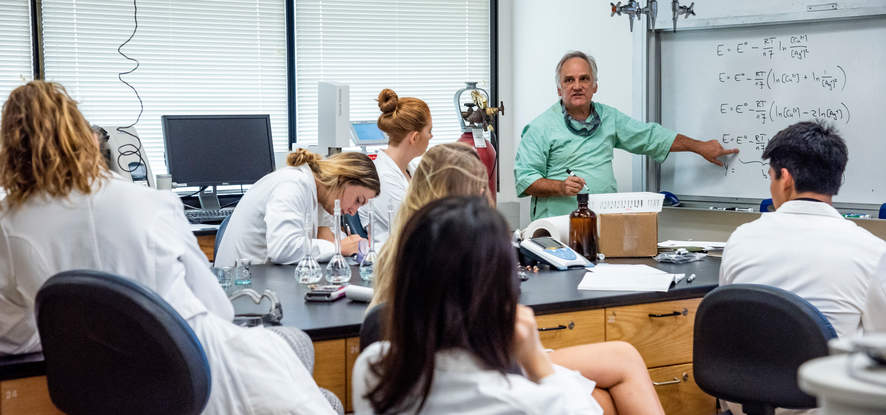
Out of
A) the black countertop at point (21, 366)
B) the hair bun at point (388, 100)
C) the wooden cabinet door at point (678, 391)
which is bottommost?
the wooden cabinet door at point (678, 391)

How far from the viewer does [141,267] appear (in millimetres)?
1842

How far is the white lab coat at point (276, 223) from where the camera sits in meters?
2.99

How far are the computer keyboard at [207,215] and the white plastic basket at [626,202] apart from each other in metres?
2.06

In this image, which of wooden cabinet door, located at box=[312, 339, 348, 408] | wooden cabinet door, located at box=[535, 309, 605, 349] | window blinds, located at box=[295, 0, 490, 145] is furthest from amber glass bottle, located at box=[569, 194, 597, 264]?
window blinds, located at box=[295, 0, 490, 145]

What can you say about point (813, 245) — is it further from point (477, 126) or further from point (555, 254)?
point (477, 126)

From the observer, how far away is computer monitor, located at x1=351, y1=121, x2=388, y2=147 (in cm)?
462

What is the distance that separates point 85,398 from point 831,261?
1750 millimetres

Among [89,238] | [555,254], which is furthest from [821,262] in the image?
[89,238]

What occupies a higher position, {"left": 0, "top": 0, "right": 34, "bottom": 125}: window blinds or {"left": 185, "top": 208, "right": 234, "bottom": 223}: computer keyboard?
{"left": 0, "top": 0, "right": 34, "bottom": 125}: window blinds

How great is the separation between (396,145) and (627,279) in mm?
1351

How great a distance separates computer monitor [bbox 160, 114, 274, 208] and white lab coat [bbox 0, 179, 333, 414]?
2813mm

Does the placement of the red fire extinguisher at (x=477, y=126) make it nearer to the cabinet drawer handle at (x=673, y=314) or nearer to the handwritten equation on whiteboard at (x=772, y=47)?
the handwritten equation on whiteboard at (x=772, y=47)

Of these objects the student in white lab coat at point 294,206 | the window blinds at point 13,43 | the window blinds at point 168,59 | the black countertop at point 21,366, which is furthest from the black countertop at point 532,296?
the window blinds at point 13,43

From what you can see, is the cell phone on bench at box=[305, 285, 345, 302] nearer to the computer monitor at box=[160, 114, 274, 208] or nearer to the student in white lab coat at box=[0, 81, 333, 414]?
the student in white lab coat at box=[0, 81, 333, 414]
